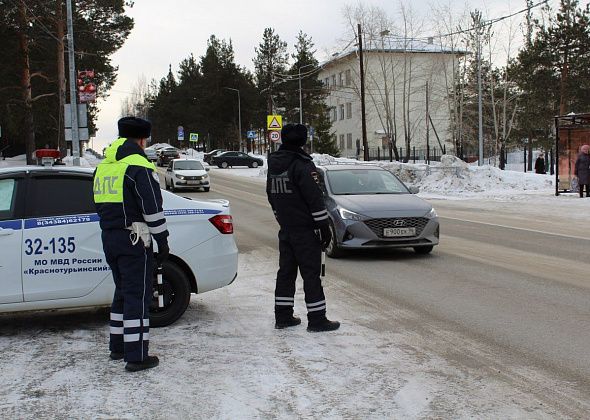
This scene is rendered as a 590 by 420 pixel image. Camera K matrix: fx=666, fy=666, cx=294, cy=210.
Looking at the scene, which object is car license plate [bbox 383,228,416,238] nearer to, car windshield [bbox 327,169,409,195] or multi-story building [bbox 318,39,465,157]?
car windshield [bbox 327,169,409,195]

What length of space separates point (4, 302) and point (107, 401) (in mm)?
1958

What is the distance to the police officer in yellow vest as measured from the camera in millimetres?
4801

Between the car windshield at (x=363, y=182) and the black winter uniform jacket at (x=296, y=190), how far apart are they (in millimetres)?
5092

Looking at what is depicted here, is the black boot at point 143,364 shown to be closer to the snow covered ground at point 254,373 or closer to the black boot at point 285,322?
the snow covered ground at point 254,373

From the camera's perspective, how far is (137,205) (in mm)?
4848

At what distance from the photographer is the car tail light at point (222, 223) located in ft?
21.3

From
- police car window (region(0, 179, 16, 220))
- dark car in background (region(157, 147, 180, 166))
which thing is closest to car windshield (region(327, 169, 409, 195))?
police car window (region(0, 179, 16, 220))

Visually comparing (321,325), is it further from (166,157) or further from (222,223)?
(166,157)

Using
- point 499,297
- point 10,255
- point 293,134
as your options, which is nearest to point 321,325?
point 293,134

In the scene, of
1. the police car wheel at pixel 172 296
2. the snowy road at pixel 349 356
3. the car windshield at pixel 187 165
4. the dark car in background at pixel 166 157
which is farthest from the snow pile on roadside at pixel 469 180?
the dark car in background at pixel 166 157

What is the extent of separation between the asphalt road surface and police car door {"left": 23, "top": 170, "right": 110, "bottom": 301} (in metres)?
2.74

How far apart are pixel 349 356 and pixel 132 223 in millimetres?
1968

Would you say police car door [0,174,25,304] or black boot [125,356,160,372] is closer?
black boot [125,356,160,372]

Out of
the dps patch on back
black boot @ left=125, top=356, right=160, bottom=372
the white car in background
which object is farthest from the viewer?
the white car in background
